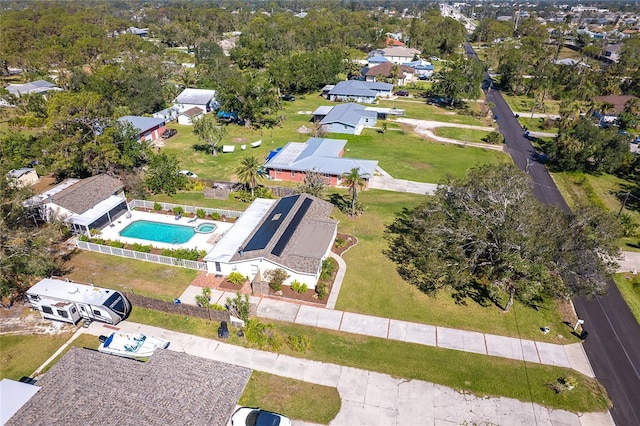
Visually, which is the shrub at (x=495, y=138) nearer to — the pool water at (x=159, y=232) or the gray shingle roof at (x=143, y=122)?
the pool water at (x=159, y=232)

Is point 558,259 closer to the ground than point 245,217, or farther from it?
farther from it

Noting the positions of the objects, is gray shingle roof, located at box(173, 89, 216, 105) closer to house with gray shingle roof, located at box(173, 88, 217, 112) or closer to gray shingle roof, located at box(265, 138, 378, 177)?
house with gray shingle roof, located at box(173, 88, 217, 112)

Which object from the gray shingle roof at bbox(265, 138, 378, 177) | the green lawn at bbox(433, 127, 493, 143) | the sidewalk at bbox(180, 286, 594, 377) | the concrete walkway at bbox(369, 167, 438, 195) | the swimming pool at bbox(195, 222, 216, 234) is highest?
the gray shingle roof at bbox(265, 138, 378, 177)

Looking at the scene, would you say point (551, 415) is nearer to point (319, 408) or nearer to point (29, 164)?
point (319, 408)

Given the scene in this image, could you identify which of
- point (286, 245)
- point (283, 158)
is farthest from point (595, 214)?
point (283, 158)

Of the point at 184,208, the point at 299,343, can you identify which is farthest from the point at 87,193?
the point at 299,343

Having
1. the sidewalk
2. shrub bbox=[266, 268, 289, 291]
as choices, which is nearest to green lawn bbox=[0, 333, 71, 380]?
the sidewalk

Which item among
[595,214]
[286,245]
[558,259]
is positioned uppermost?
[595,214]
